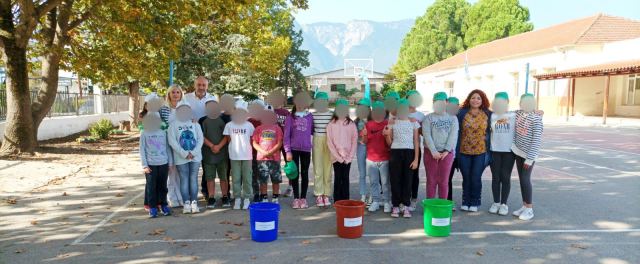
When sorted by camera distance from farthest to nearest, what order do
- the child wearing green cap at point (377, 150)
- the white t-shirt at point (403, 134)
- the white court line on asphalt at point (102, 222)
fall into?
the child wearing green cap at point (377, 150), the white t-shirt at point (403, 134), the white court line on asphalt at point (102, 222)

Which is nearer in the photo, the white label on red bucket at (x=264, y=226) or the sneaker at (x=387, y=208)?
the white label on red bucket at (x=264, y=226)

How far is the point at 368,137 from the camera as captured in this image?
6.55m

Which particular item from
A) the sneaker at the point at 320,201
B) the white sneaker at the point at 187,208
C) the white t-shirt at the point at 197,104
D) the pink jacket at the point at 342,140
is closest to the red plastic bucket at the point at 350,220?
the pink jacket at the point at 342,140

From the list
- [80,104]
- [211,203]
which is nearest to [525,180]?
[211,203]

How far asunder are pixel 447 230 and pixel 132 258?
11.5 feet

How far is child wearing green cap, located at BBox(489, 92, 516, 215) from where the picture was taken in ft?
20.7

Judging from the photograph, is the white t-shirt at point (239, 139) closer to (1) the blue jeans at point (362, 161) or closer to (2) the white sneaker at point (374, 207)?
(1) the blue jeans at point (362, 161)

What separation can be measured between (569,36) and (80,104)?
1283 inches

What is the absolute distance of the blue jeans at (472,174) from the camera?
256 inches

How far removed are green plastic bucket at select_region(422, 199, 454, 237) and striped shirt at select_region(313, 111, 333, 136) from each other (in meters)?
1.95

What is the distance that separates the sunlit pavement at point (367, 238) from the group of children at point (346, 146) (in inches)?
16.1

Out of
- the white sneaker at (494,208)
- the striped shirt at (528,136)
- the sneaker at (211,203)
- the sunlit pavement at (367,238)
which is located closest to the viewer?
the sunlit pavement at (367,238)

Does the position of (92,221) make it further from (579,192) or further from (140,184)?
(579,192)

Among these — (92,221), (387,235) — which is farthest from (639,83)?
(92,221)
